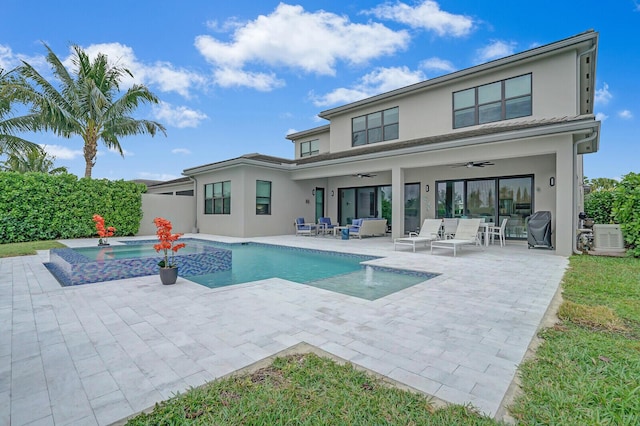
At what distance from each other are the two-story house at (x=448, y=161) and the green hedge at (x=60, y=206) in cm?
388

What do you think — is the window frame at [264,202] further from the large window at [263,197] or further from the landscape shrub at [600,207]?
the landscape shrub at [600,207]

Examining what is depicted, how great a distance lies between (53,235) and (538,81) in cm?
2046

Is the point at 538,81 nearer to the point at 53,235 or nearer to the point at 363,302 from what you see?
the point at 363,302

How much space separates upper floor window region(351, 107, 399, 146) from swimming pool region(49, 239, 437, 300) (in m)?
8.13

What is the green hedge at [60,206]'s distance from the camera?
494 inches

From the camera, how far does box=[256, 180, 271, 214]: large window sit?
15.9m

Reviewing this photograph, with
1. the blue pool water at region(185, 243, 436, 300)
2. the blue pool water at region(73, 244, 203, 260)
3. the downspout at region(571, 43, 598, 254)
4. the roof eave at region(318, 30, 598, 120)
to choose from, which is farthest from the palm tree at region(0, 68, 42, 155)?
the downspout at region(571, 43, 598, 254)

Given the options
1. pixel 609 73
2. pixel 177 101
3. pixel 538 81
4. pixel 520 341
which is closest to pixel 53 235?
pixel 177 101

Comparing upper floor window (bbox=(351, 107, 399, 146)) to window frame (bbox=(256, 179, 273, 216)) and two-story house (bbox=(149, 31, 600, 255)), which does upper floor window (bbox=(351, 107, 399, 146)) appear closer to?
two-story house (bbox=(149, 31, 600, 255))

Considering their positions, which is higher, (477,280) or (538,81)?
(538,81)

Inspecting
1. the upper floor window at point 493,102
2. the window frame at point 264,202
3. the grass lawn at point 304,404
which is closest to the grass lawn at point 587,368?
the grass lawn at point 304,404

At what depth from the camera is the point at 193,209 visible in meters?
18.7

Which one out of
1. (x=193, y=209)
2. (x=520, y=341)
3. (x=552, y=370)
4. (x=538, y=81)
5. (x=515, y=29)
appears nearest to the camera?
(x=552, y=370)

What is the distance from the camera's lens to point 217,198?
56.2 feet
